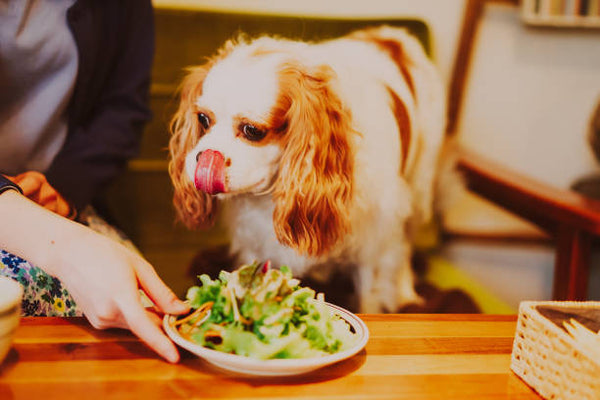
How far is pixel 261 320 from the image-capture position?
0.66 m

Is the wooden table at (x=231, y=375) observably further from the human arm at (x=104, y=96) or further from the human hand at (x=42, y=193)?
the human arm at (x=104, y=96)

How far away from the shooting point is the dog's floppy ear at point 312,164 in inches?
40.0

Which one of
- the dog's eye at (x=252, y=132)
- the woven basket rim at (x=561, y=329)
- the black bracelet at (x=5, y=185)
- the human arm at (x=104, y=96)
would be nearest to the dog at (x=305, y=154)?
the dog's eye at (x=252, y=132)

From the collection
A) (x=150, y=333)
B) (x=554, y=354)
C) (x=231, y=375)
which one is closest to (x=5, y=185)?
(x=150, y=333)

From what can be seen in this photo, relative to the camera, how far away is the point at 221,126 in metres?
0.98

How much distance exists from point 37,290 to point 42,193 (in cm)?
22

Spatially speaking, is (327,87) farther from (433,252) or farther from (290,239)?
(433,252)

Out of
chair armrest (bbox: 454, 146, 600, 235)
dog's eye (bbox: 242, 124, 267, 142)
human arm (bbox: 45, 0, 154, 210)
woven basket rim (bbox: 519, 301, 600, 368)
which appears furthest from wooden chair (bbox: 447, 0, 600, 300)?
human arm (bbox: 45, 0, 154, 210)

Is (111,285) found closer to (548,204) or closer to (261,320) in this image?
(261,320)

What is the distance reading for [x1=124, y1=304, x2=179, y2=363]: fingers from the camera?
0.68 metres

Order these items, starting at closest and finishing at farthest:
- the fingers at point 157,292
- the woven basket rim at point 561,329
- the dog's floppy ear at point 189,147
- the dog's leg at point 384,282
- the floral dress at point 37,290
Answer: the woven basket rim at point 561,329, the fingers at point 157,292, the floral dress at point 37,290, the dog's floppy ear at point 189,147, the dog's leg at point 384,282

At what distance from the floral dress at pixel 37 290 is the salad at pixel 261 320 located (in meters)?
0.32

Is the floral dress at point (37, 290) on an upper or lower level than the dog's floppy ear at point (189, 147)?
lower

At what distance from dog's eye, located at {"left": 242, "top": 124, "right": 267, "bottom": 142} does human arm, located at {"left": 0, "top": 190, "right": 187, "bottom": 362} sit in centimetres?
32
